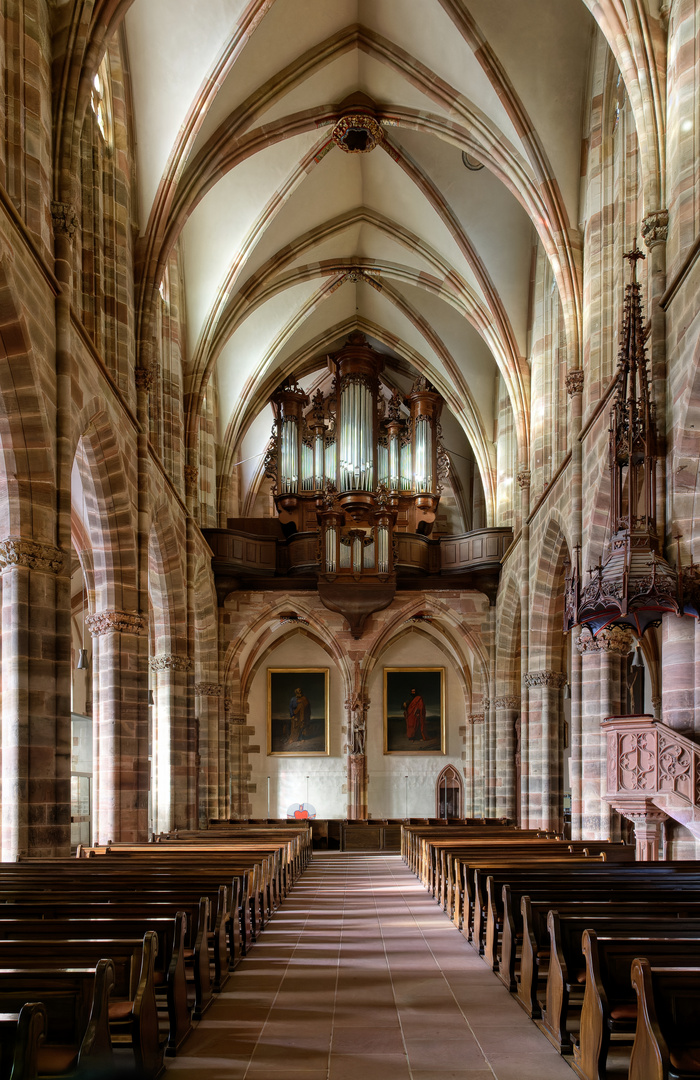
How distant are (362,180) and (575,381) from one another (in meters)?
9.19

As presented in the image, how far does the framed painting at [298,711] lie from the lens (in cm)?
3422

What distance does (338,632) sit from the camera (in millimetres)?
29438

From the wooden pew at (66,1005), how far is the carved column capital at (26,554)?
25.6ft

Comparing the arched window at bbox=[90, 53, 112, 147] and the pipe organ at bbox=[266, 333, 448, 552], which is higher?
the arched window at bbox=[90, 53, 112, 147]

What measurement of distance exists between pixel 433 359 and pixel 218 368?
5.95 m

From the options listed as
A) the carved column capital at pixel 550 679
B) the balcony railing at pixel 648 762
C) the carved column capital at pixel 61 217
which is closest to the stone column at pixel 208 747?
the carved column capital at pixel 550 679

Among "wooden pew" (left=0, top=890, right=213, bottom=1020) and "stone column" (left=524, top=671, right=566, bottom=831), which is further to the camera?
"stone column" (left=524, top=671, right=566, bottom=831)

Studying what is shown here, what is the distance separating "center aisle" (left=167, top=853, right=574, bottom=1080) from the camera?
571 cm

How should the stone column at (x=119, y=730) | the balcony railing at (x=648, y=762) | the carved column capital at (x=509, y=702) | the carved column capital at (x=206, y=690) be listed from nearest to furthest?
the balcony railing at (x=648, y=762) → the stone column at (x=119, y=730) → the carved column capital at (x=206, y=690) → the carved column capital at (x=509, y=702)

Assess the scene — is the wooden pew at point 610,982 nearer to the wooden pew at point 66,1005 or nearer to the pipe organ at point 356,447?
the wooden pew at point 66,1005

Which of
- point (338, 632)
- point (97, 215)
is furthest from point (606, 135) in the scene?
point (338, 632)

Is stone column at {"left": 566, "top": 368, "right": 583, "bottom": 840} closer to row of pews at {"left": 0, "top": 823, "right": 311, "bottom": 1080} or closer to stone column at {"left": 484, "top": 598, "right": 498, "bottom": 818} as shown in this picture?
row of pews at {"left": 0, "top": 823, "right": 311, "bottom": 1080}

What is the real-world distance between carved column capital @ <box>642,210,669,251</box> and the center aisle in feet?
27.6

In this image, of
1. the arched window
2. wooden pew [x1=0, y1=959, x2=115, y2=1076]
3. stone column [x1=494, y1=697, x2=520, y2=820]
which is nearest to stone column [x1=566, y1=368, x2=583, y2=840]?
the arched window
